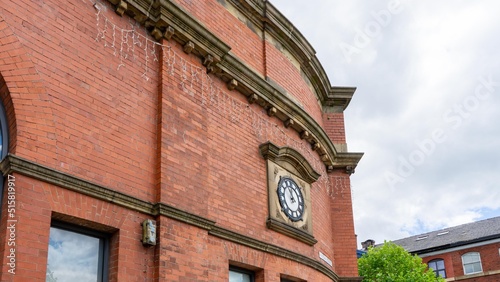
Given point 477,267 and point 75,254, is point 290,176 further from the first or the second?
point 477,267

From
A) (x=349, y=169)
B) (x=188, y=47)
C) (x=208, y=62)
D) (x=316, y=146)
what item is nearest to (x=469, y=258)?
(x=349, y=169)

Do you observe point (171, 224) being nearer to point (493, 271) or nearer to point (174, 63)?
point (174, 63)

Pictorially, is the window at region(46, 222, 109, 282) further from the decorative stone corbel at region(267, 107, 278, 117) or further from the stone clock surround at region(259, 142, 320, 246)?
the decorative stone corbel at region(267, 107, 278, 117)

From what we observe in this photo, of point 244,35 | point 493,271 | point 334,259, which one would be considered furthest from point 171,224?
point 493,271

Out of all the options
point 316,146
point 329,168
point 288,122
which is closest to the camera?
point 288,122

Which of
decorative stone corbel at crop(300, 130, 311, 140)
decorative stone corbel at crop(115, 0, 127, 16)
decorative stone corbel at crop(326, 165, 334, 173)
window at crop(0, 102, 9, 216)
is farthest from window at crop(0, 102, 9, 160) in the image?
decorative stone corbel at crop(326, 165, 334, 173)

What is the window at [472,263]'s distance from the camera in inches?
1431

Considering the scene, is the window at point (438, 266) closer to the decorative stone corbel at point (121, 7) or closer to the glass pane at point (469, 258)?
the glass pane at point (469, 258)

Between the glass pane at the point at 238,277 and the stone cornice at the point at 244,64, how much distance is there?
139 inches

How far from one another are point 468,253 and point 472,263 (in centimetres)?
73

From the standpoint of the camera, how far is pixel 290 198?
11.7m

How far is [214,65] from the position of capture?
32.6 feet

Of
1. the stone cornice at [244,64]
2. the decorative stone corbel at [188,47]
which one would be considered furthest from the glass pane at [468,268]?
the decorative stone corbel at [188,47]

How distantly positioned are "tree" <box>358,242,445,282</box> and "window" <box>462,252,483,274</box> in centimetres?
1053
